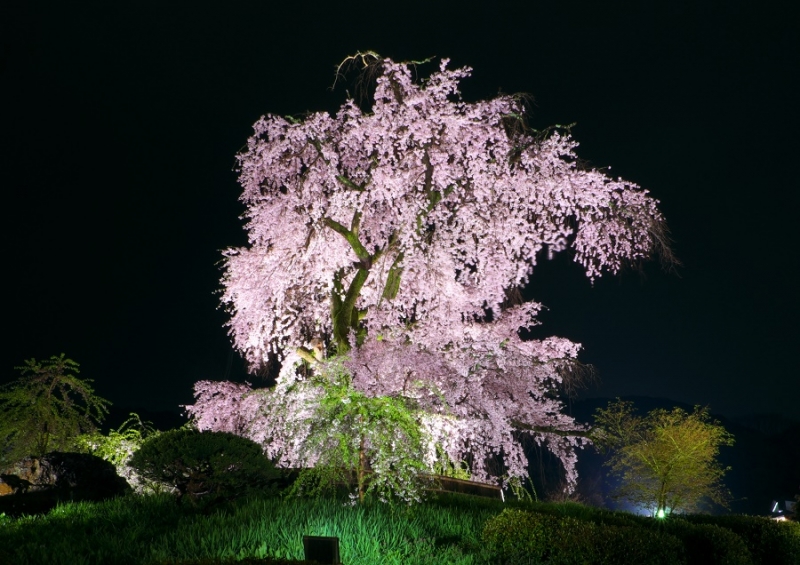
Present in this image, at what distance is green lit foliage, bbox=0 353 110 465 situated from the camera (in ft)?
50.9

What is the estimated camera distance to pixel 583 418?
215 ft

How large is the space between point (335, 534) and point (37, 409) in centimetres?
1068

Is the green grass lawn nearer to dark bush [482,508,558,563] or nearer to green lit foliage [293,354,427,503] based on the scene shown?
dark bush [482,508,558,563]

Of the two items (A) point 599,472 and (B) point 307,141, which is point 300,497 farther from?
(A) point 599,472

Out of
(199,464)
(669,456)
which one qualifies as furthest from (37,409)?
(669,456)

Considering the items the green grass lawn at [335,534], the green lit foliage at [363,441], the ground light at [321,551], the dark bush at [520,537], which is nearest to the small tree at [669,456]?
the green lit foliage at [363,441]

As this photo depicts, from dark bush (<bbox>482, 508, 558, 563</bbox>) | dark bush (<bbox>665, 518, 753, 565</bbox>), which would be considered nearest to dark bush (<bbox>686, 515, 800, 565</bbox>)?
dark bush (<bbox>665, 518, 753, 565</bbox>)

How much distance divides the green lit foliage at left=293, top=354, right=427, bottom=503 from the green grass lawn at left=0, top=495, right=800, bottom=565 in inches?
12.4

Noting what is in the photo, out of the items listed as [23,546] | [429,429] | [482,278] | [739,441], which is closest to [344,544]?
[23,546]

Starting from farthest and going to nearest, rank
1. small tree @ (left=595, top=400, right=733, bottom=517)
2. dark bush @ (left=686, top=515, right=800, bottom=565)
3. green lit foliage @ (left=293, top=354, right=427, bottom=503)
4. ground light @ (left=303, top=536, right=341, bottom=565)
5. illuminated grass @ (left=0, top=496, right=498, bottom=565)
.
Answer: small tree @ (left=595, top=400, right=733, bottom=517) → dark bush @ (left=686, top=515, right=800, bottom=565) → green lit foliage @ (left=293, top=354, right=427, bottom=503) → illuminated grass @ (left=0, top=496, right=498, bottom=565) → ground light @ (left=303, top=536, right=341, bottom=565)

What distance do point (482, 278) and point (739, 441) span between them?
59206 millimetres

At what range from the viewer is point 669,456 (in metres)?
31.6

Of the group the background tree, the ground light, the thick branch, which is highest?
the background tree

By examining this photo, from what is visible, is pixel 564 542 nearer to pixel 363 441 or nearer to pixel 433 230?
pixel 363 441
